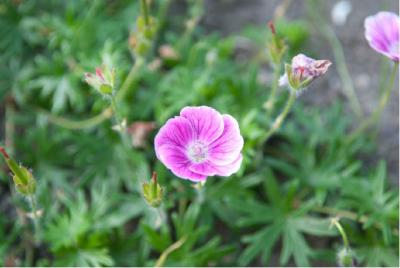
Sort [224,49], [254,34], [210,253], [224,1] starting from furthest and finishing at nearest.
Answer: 1. [224,1]
2. [254,34]
3. [224,49]
4. [210,253]

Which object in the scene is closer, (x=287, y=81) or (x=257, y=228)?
(x=287, y=81)

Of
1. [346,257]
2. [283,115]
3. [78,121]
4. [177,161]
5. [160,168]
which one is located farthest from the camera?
[78,121]

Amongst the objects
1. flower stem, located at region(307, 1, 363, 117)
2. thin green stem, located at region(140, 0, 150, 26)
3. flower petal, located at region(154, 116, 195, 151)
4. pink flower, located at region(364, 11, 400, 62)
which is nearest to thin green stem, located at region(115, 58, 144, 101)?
thin green stem, located at region(140, 0, 150, 26)

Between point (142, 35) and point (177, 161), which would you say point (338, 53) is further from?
point (177, 161)

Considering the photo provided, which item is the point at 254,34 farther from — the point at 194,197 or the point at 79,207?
the point at 79,207

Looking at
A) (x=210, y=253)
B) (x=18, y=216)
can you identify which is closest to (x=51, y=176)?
(x=18, y=216)

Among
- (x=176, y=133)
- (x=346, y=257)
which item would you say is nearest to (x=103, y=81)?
(x=176, y=133)
